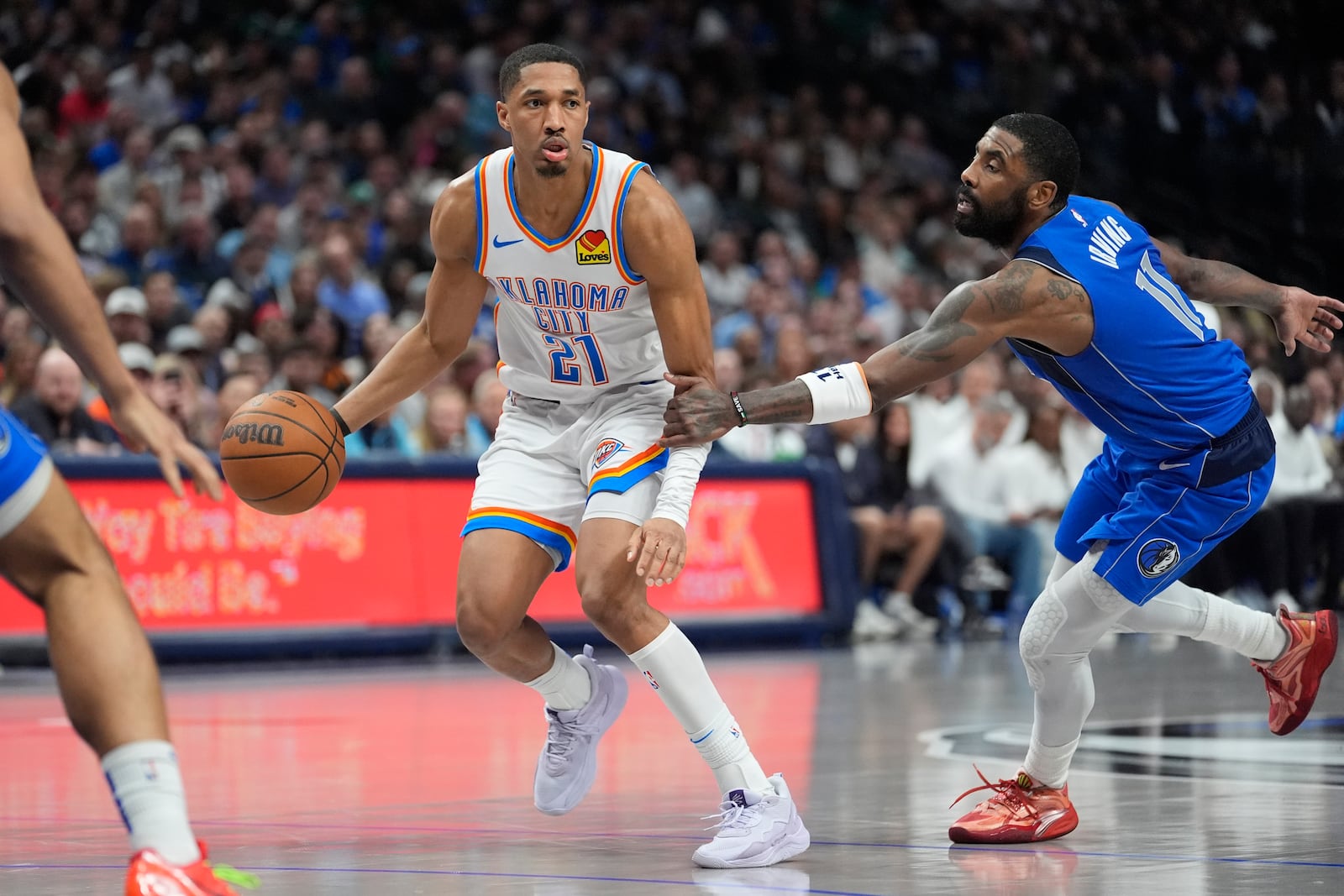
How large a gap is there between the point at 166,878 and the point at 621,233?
8.13ft

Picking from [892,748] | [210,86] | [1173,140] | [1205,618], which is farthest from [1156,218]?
[1205,618]

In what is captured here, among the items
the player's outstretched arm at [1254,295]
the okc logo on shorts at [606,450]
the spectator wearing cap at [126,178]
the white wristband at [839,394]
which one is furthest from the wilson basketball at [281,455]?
the spectator wearing cap at [126,178]

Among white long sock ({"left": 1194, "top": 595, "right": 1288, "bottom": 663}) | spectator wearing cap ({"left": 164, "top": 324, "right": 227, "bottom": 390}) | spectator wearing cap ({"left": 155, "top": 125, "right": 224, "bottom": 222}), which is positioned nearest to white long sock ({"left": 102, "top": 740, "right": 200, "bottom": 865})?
white long sock ({"left": 1194, "top": 595, "right": 1288, "bottom": 663})

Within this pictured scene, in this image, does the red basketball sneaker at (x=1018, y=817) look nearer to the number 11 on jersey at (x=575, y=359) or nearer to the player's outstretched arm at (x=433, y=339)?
the number 11 on jersey at (x=575, y=359)

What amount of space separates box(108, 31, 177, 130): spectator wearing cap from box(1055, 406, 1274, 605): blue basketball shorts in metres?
12.1

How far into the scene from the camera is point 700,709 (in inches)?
189

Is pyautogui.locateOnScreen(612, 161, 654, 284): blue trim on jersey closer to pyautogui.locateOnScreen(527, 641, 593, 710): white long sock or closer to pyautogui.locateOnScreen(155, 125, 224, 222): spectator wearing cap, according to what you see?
pyautogui.locateOnScreen(527, 641, 593, 710): white long sock

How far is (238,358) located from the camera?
1195cm

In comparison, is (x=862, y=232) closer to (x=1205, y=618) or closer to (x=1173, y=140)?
(x=1173, y=140)

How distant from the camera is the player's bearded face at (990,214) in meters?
4.95

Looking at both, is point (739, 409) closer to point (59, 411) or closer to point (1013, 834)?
point (1013, 834)

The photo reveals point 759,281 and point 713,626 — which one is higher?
point 759,281

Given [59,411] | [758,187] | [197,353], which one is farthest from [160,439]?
[758,187]

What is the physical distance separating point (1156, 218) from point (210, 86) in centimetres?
939
